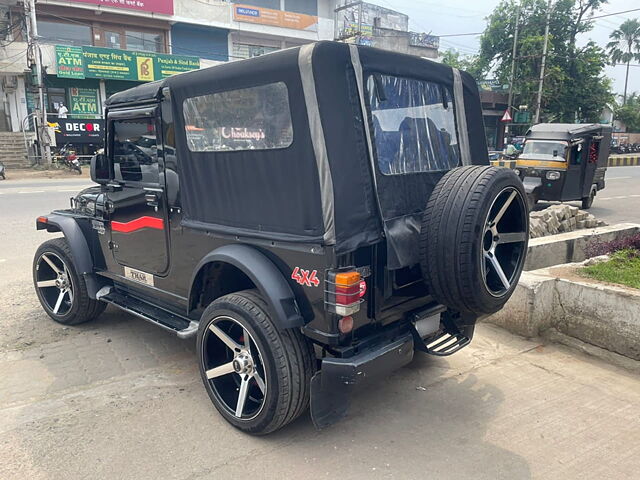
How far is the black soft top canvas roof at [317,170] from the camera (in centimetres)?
268

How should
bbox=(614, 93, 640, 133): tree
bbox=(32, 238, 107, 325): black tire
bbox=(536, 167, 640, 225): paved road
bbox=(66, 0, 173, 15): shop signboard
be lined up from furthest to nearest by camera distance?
bbox=(614, 93, 640, 133): tree < bbox=(66, 0, 173, 15): shop signboard < bbox=(536, 167, 640, 225): paved road < bbox=(32, 238, 107, 325): black tire

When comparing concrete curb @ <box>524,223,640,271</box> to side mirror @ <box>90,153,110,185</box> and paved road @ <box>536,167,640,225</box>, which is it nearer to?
side mirror @ <box>90,153,110,185</box>

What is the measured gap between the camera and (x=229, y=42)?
3081 centimetres

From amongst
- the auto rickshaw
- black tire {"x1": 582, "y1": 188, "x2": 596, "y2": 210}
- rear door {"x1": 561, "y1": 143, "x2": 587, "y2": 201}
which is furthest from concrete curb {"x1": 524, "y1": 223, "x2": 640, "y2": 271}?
black tire {"x1": 582, "y1": 188, "x2": 596, "y2": 210}

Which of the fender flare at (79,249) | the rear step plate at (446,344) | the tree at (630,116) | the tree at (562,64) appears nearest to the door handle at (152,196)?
the fender flare at (79,249)

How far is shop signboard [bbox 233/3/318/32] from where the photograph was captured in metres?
30.0

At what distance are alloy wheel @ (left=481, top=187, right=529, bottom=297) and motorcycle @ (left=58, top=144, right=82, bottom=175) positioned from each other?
64.9 feet

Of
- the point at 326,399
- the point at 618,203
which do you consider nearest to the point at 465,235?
the point at 326,399

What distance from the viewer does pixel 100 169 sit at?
13.9 feet

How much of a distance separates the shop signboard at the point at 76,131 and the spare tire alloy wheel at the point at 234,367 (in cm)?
2112

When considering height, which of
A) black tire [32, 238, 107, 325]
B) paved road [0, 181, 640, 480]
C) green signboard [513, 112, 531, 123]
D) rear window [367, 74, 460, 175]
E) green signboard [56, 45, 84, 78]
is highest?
green signboard [56, 45, 84, 78]

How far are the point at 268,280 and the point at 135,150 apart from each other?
1891 millimetres

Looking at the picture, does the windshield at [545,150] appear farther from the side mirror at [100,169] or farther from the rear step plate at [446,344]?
the side mirror at [100,169]

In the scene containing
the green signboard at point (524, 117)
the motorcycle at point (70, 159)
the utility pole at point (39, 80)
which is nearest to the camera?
the utility pole at point (39, 80)
